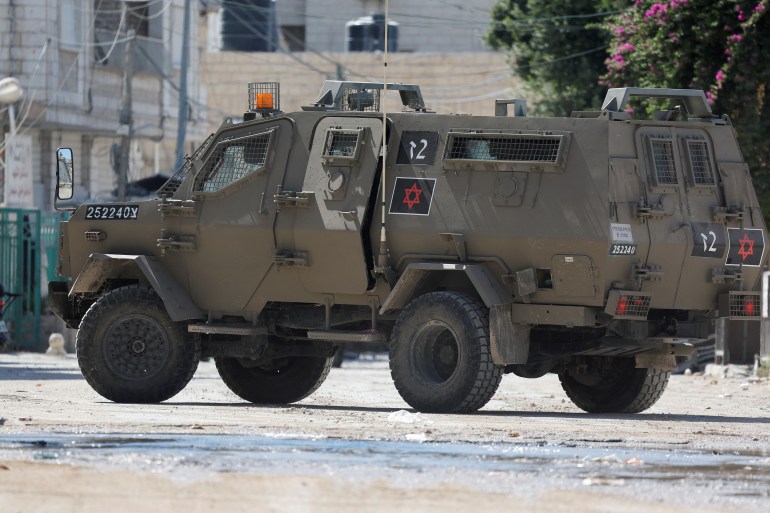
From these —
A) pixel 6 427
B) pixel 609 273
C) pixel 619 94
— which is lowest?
pixel 6 427

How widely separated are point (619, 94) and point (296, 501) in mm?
6952

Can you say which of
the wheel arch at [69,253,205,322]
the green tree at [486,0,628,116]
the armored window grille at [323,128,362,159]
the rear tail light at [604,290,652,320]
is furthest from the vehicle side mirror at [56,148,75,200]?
the green tree at [486,0,628,116]

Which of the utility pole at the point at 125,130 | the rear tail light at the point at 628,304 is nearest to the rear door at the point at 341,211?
the rear tail light at the point at 628,304

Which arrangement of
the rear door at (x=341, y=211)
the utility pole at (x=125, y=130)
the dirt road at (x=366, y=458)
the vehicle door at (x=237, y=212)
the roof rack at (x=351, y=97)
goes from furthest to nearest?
the utility pole at (x=125, y=130) < the roof rack at (x=351, y=97) < the vehicle door at (x=237, y=212) < the rear door at (x=341, y=211) < the dirt road at (x=366, y=458)

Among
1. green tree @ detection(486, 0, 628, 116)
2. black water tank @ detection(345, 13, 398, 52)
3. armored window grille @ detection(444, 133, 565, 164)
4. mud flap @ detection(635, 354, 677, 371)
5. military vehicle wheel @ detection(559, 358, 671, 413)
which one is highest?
black water tank @ detection(345, 13, 398, 52)

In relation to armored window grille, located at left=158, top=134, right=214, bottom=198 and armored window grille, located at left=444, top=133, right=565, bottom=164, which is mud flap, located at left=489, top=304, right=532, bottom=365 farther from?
armored window grille, located at left=158, top=134, right=214, bottom=198

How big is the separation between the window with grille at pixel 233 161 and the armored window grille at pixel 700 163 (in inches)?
138

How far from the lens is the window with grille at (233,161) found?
14.9 meters

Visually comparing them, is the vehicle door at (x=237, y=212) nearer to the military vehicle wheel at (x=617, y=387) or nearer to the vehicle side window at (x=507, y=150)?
the vehicle side window at (x=507, y=150)

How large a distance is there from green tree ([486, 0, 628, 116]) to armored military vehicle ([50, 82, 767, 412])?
16277mm

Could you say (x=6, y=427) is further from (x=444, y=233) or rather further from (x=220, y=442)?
(x=444, y=233)

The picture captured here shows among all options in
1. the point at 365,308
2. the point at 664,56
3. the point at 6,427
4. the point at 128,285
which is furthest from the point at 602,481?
the point at 664,56

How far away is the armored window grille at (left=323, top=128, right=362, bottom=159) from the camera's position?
47.4ft

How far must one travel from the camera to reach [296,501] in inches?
321
